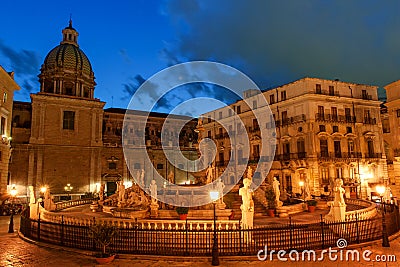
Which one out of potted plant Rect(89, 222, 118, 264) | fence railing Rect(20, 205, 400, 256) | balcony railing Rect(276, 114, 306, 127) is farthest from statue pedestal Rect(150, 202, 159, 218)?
balcony railing Rect(276, 114, 306, 127)

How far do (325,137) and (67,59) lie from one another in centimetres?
3745

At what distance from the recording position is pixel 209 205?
18.0 meters

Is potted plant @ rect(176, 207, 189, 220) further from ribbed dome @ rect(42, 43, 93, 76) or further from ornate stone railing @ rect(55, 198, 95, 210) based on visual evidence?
ribbed dome @ rect(42, 43, 93, 76)

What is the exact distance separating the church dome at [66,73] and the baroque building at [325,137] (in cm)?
2195

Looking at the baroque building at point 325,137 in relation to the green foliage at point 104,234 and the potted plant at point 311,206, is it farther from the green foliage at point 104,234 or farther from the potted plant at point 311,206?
the green foliage at point 104,234

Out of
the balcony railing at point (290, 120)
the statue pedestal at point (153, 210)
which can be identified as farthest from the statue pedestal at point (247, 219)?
the balcony railing at point (290, 120)

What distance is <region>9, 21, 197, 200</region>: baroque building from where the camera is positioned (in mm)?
38062

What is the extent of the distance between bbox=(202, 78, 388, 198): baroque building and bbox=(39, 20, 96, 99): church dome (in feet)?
72.0

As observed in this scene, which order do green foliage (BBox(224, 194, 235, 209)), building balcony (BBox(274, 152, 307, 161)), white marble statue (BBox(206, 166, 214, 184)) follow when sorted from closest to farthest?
white marble statue (BBox(206, 166, 214, 184))
green foliage (BBox(224, 194, 235, 209))
building balcony (BBox(274, 152, 307, 161))

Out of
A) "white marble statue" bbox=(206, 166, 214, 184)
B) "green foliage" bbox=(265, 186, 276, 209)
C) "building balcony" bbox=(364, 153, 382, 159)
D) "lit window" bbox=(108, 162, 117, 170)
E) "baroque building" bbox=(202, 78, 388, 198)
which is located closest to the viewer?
"green foliage" bbox=(265, 186, 276, 209)

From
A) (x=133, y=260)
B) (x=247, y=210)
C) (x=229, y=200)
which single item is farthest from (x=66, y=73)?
(x=247, y=210)

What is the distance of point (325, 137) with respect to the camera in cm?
3625

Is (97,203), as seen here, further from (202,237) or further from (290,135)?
(290,135)

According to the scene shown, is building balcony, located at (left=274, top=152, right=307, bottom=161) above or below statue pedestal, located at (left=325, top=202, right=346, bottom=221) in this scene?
above
